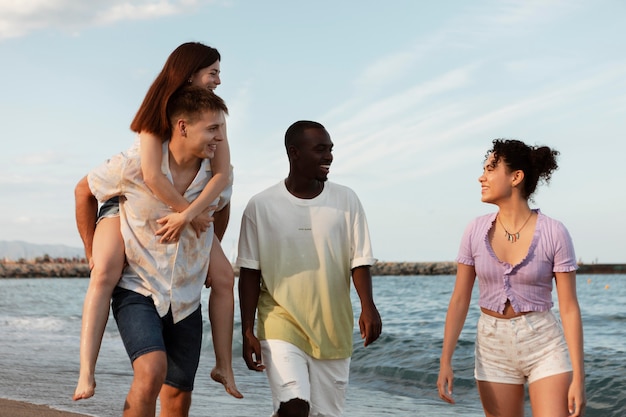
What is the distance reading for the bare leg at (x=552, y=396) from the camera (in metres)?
3.91

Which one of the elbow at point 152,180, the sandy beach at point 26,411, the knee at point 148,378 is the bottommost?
the sandy beach at point 26,411

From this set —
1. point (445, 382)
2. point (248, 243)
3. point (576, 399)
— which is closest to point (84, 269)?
point (248, 243)

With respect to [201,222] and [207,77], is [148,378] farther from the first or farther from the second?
[207,77]

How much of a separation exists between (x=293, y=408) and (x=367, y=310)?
2.02ft

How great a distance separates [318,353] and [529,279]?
1.14 metres

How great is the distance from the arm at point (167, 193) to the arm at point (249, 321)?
53 cm

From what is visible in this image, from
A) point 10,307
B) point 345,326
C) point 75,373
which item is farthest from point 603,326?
point 10,307

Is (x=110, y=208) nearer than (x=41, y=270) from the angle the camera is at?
Yes

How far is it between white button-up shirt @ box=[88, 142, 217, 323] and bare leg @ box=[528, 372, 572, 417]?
5.44ft

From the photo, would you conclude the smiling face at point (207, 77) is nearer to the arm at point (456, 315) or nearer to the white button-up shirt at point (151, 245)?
the white button-up shirt at point (151, 245)

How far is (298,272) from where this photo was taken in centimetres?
444

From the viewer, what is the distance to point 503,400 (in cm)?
404

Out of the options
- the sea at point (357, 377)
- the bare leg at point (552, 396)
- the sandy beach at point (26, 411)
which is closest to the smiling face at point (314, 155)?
the bare leg at point (552, 396)

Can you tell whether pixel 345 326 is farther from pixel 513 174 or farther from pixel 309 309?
pixel 513 174
